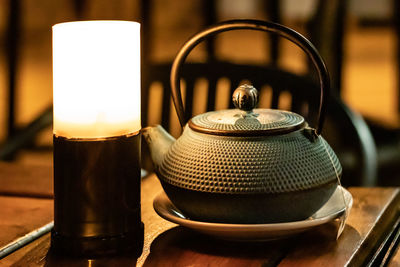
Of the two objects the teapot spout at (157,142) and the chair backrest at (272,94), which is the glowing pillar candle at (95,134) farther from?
the chair backrest at (272,94)

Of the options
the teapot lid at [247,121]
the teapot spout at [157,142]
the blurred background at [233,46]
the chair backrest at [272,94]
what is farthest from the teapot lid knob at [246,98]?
the blurred background at [233,46]

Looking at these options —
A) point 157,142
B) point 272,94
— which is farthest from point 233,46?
point 157,142

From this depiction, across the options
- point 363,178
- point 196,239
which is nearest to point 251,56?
point 363,178

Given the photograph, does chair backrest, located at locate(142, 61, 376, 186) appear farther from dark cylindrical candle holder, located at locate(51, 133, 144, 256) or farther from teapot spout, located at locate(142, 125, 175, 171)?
dark cylindrical candle holder, located at locate(51, 133, 144, 256)

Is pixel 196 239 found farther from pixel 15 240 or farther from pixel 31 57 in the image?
pixel 31 57

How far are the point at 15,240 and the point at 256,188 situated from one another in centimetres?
35

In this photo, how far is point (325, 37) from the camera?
105 inches

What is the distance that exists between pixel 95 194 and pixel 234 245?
0.19 meters

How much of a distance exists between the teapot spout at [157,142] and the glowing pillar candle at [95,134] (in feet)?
0.23

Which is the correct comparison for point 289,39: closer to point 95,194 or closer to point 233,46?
point 95,194

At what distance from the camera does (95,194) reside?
812mm

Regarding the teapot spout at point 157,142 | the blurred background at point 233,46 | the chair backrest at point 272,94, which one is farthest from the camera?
the blurred background at point 233,46

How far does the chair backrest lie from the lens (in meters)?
1.39

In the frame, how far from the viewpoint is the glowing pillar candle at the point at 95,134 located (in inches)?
31.0
